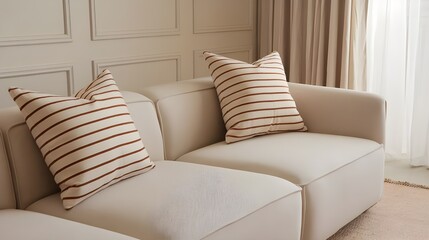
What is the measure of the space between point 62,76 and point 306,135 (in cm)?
131

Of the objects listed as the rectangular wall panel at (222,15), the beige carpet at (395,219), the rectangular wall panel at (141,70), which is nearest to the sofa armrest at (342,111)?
the beige carpet at (395,219)

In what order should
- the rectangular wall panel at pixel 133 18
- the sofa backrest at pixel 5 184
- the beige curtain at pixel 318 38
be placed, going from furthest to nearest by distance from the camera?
the beige curtain at pixel 318 38 → the rectangular wall panel at pixel 133 18 → the sofa backrest at pixel 5 184

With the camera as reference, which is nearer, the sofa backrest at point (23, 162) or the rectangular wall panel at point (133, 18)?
the sofa backrest at point (23, 162)

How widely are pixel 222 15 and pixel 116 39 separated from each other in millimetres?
990

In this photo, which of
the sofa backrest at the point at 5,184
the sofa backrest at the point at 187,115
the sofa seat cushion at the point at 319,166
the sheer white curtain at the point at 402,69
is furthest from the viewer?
the sheer white curtain at the point at 402,69

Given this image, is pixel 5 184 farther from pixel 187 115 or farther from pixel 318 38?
pixel 318 38

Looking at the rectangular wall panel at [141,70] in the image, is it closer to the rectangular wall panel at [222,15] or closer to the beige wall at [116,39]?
the beige wall at [116,39]

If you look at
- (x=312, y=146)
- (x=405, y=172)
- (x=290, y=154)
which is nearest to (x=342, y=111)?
(x=312, y=146)

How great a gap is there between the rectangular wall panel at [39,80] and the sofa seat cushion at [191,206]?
3.33 feet

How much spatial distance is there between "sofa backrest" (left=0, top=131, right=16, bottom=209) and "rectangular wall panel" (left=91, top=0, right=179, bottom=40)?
4.79 feet

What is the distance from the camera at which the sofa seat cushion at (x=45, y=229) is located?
5.86ft

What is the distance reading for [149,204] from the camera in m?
2.04

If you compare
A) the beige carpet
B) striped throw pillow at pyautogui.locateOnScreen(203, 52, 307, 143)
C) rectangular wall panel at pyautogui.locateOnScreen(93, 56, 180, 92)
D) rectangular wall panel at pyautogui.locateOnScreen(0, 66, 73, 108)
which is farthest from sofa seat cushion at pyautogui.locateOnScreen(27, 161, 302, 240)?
rectangular wall panel at pyautogui.locateOnScreen(93, 56, 180, 92)

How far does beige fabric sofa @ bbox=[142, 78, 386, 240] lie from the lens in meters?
2.55
